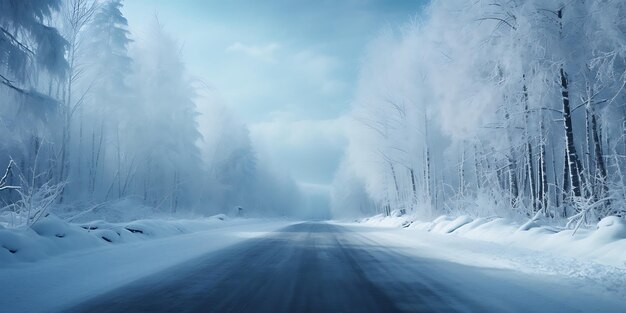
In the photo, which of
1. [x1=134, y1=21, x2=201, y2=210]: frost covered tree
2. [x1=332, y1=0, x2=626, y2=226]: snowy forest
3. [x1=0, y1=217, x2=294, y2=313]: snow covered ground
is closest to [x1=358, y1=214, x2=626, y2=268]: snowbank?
[x1=332, y1=0, x2=626, y2=226]: snowy forest

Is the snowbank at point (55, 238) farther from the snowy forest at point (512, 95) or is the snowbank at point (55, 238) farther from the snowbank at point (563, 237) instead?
the snowy forest at point (512, 95)

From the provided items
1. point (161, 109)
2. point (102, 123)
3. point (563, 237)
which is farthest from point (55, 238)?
point (161, 109)

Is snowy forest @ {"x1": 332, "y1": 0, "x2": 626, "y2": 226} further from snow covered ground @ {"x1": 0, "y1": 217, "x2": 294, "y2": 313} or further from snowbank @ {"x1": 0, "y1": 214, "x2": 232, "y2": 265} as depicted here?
snowbank @ {"x1": 0, "y1": 214, "x2": 232, "y2": 265}

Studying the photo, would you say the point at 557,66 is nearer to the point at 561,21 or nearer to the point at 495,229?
the point at 561,21

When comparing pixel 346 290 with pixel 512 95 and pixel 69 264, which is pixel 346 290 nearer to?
pixel 69 264

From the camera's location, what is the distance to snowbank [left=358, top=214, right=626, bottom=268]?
7203 mm

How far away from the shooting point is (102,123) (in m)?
24.5

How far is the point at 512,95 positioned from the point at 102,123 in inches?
906

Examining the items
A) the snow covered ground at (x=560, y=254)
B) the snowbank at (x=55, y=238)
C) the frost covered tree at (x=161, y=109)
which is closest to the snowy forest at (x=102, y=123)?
the frost covered tree at (x=161, y=109)

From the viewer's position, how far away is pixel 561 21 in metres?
11.7

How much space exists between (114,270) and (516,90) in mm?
13614

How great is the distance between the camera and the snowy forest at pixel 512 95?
36.7 ft

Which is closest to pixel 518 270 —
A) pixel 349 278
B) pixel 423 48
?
pixel 349 278

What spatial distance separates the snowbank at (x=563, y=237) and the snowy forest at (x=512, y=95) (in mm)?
465
